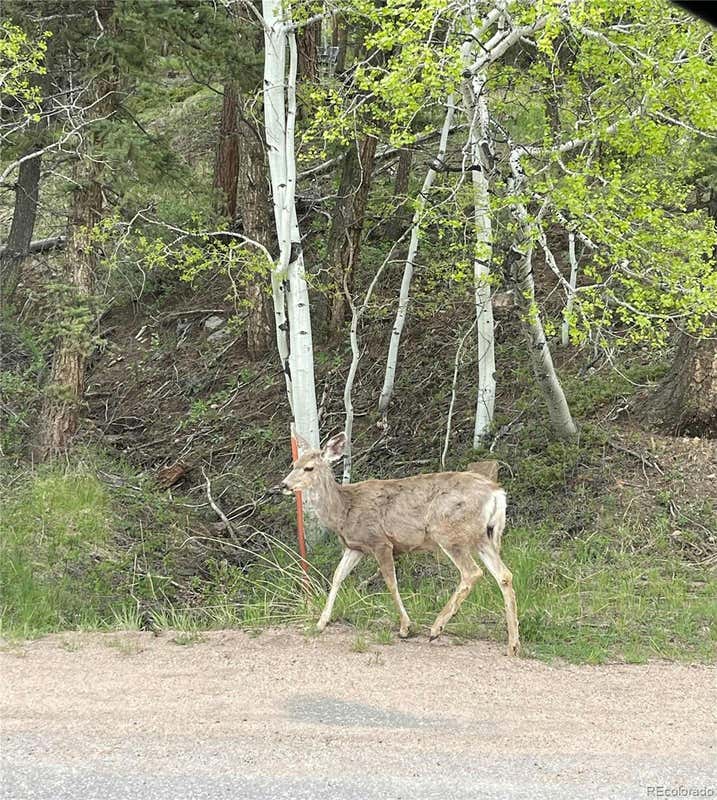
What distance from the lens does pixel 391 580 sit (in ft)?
32.1

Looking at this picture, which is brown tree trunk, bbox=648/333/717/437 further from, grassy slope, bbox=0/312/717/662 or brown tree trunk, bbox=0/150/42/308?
brown tree trunk, bbox=0/150/42/308

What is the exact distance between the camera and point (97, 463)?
54.6 feet

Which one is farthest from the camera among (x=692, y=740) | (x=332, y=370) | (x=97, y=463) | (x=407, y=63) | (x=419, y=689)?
(x=332, y=370)

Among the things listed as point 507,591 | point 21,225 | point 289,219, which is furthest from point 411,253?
point 21,225

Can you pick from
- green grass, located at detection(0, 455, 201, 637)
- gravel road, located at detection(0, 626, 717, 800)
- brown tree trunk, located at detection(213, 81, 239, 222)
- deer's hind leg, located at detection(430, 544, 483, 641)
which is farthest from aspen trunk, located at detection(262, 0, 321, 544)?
brown tree trunk, located at detection(213, 81, 239, 222)

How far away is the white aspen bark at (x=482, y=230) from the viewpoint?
11.5 meters

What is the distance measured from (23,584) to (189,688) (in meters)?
4.78

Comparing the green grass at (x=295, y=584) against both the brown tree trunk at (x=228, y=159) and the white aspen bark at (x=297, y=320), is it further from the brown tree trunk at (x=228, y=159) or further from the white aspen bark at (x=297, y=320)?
the brown tree trunk at (x=228, y=159)

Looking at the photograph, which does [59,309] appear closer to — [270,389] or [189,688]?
[270,389]

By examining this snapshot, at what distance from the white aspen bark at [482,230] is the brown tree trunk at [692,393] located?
2373 mm

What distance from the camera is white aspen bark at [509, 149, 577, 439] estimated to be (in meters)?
11.3

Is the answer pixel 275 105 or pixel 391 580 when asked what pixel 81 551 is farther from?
pixel 275 105

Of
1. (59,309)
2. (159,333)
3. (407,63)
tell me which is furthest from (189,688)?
(159,333)

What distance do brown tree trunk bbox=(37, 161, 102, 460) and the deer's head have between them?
22.0ft
